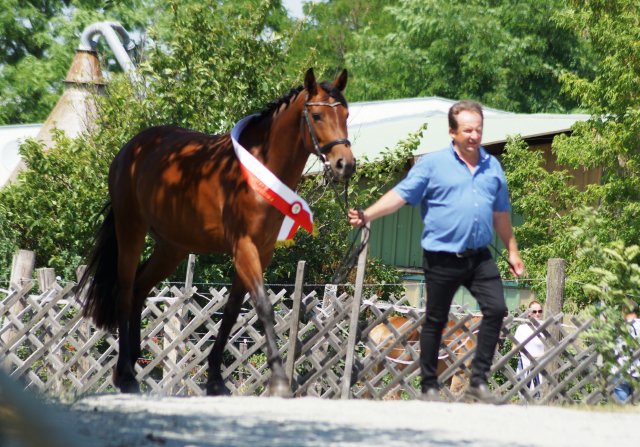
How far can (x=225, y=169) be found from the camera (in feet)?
28.2

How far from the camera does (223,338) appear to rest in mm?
9086

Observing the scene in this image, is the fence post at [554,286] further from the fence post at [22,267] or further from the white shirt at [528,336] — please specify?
the fence post at [22,267]

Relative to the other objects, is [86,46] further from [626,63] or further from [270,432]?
[270,432]

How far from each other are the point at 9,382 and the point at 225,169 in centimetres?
467

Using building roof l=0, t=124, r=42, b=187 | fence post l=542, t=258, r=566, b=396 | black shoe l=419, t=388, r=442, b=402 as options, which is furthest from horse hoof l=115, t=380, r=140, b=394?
→ building roof l=0, t=124, r=42, b=187

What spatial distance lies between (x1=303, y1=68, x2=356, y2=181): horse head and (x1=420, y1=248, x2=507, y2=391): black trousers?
85 cm

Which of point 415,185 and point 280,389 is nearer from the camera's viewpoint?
point 415,185

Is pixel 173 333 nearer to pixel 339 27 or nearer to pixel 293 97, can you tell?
pixel 293 97

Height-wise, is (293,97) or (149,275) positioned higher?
(293,97)

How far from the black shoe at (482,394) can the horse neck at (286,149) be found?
1.95 metres

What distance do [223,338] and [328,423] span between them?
320 centimetres

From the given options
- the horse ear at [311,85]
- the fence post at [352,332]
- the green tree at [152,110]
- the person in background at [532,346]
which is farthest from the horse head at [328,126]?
the green tree at [152,110]

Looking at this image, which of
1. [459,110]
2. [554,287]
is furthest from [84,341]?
[459,110]

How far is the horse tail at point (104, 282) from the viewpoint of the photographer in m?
10.1
